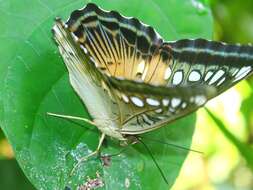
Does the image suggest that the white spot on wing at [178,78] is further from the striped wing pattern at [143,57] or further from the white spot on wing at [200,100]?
the white spot on wing at [200,100]

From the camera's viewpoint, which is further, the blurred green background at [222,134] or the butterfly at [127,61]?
the blurred green background at [222,134]

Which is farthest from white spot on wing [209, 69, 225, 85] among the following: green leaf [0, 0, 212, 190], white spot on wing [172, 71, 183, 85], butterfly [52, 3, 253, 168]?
green leaf [0, 0, 212, 190]

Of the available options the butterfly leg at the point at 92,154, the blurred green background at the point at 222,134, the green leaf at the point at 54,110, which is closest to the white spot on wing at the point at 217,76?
the green leaf at the point at 54,110

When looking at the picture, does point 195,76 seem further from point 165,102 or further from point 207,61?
point 165,102

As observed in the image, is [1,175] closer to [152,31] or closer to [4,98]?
[4,98]

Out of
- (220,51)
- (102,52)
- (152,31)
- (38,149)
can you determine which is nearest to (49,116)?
(38,149)

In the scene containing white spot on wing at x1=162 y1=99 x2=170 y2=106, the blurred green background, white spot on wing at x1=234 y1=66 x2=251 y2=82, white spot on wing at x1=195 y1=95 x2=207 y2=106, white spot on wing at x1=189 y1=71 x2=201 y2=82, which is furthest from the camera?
the blurred green background

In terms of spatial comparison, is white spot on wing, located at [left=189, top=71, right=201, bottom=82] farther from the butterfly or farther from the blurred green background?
the blurred green background
